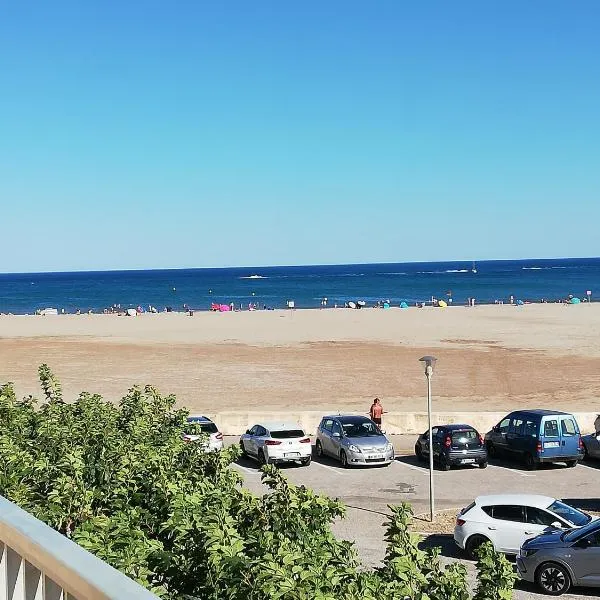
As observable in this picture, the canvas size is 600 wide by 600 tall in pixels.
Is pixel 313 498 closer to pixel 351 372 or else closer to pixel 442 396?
pixel 442 396

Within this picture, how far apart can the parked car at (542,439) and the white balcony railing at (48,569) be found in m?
20.6

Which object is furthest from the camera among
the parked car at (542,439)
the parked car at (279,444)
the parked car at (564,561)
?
the parked car at (279,444)

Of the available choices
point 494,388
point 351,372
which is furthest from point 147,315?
point 494,388

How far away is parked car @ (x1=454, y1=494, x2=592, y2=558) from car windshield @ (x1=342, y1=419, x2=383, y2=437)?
824 cm

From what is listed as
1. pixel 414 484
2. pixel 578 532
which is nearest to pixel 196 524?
pixel 578 532

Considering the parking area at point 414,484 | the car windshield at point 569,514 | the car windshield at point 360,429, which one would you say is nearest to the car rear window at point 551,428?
the parking area at point 414,484

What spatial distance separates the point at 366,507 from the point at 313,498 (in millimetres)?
11733

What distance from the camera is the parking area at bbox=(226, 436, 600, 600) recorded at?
17.3 metres

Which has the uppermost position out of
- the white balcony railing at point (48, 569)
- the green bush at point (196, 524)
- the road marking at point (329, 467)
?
the white balcony railing at point (48, 569)

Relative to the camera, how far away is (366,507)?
18.2 m

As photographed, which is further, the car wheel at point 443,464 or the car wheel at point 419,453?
the car wheel at point 419,453

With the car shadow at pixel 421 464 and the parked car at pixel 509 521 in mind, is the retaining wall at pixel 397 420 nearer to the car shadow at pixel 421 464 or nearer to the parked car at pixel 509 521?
the car shadow at pixel 421 464

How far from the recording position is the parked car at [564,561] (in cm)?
1248

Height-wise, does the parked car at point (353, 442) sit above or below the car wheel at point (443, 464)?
above
